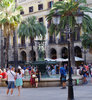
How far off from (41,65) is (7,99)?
939 centimetres

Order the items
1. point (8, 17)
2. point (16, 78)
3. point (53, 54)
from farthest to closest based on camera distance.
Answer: point (53, 54)
point (8, 17)
point (16, 78)

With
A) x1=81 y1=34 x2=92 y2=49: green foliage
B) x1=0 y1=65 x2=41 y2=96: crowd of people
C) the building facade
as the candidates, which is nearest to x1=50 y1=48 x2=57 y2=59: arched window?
the building facade

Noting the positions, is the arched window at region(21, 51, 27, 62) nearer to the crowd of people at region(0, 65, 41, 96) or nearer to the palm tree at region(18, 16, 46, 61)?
the palm tree at region(18, 16, 46, 61)

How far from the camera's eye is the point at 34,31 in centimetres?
4250

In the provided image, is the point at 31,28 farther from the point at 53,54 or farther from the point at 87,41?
the point at 53,54

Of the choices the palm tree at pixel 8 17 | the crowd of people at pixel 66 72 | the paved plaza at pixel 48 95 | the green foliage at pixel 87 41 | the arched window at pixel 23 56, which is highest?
the palm tree at pixel 8 17

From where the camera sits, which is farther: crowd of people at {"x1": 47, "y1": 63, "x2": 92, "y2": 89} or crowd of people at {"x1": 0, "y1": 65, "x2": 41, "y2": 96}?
crowd of people at {"x1": 47, "y1": 63, "x2": 92, "y2": 89}

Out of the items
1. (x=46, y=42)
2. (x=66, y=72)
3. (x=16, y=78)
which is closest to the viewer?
(x=16, y=78)

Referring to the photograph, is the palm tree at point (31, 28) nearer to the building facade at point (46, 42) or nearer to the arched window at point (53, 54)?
the building facade at point (46, 42)

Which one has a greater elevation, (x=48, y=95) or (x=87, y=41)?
(x=87, y=41)

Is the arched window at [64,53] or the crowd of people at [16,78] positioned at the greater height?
the arched window at [64,53]

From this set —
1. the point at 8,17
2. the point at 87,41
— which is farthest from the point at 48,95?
the point at 87,41

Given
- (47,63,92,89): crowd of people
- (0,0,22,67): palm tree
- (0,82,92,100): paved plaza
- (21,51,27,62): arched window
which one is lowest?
(0,82,92,100): paved plaza

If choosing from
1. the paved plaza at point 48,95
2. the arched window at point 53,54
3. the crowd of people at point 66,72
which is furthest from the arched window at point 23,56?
the paved plaza at point 48,95
